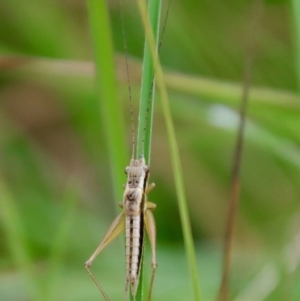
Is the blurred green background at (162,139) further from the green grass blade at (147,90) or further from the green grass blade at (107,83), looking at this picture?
the green grass blade at (147,90)

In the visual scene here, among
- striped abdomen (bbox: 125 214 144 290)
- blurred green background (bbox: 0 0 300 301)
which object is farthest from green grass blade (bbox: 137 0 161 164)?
blurred green background (bbox: 0 0 300 301)

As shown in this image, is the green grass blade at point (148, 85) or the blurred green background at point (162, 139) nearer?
the green grass blade at point (148, 85)

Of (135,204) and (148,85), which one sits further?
(135,204)

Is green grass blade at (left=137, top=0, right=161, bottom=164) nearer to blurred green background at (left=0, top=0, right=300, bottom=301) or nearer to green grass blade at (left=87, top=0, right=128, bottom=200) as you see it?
green grass blade at (left=87, top=0, right=128, bottom=200)

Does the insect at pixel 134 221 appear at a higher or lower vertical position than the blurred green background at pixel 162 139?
lower

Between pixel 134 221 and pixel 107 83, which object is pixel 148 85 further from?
pixel 134 221

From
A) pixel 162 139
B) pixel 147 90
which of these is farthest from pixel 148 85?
pixel 162 139

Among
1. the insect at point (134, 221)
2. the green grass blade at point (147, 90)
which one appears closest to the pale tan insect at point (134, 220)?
the insect at point (134, 221)
